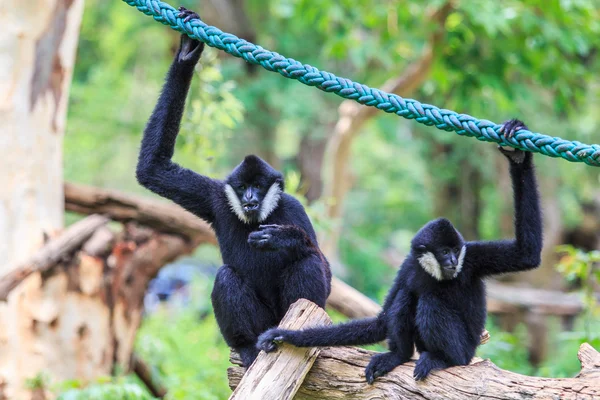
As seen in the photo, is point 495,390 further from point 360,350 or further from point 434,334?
point 360,350

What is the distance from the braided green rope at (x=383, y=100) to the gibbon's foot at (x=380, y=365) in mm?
1343

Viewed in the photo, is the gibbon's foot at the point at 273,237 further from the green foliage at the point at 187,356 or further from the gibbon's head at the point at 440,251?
the green foliage at the point at 187,356

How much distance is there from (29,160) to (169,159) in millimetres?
3142

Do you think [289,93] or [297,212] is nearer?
[297,212]

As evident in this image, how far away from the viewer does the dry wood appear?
768cm

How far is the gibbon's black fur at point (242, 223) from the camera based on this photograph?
13.8ft

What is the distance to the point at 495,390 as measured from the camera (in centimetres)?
333

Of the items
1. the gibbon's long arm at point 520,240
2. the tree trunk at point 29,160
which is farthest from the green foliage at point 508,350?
the tree trunk at point 29,160

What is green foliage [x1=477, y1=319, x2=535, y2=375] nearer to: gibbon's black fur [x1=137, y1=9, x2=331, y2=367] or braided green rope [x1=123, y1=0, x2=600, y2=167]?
gibbon's black fur [x1=137, y1=9, x2=331, y2=367]

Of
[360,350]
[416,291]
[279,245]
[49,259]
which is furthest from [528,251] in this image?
[49,259]

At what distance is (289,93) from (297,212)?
838 cm

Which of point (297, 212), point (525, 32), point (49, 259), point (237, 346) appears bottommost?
point (49, 259)

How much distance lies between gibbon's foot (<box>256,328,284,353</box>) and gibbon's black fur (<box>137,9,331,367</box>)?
50 centimetres

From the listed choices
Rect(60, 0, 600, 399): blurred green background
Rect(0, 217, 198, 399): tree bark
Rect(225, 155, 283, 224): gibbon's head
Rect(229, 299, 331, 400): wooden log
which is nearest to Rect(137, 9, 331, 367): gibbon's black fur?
Rect(225, 155, 283, 224): gibbon's head
